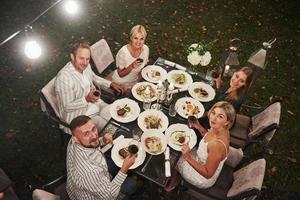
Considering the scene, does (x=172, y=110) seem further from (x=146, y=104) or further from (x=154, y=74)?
(x=154, y=74)

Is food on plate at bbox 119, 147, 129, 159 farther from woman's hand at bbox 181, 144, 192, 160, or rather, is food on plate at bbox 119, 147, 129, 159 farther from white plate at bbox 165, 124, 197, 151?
woman's hand at bbox 181, 144, 192, 160

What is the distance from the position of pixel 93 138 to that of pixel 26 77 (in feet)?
13.5

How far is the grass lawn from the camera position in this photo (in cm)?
634

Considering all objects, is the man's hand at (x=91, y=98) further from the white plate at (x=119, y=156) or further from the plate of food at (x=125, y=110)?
the white plate at (x=119, y=156)

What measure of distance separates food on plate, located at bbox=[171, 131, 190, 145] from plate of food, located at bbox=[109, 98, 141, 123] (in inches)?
28.6

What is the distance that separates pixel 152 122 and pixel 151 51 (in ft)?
13.1

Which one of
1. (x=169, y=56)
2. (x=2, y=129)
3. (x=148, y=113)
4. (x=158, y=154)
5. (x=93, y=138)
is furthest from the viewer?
(x=169, y=56)

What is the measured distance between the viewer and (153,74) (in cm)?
621

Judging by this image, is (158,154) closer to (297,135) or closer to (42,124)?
(42,124)

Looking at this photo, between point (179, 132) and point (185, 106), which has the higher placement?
point (185, 106)

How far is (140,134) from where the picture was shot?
5.13 metres

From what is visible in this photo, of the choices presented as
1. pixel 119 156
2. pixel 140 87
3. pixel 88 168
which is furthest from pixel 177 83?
pixel 88 168

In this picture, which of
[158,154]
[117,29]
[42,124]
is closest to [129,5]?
[117,29]

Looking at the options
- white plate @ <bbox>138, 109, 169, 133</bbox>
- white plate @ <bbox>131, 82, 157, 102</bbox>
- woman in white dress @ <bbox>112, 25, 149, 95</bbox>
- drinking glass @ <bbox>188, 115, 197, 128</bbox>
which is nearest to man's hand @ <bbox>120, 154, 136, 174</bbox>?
white plate @ <bbox>138, 109, 169, 133</bbox>
